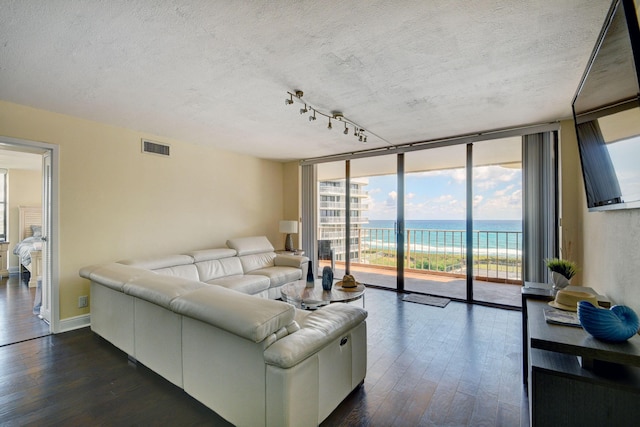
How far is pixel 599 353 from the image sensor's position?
1150 millimetres

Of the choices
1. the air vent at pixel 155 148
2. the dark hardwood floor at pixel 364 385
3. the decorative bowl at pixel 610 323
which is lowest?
the dark hardwood floor at pixel 364 385

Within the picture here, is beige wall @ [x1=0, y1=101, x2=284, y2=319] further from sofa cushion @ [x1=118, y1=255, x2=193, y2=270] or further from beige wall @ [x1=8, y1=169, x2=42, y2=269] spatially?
beige wall @ [x1=8, y1=169, x2=42, y2=269]

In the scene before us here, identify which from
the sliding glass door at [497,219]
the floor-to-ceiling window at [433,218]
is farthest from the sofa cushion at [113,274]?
the sliding glass door at [497,219]

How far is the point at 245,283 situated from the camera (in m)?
3.78

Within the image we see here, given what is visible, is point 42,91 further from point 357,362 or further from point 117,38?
point 357,362

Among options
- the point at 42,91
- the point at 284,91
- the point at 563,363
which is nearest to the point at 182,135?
the point at 42,91

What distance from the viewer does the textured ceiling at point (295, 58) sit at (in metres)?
1.66

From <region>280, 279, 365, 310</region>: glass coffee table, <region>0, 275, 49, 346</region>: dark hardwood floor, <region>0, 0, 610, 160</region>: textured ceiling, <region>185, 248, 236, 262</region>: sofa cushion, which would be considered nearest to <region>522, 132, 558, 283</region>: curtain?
<region>0, 0, 610, 160</region>: textured ceiling

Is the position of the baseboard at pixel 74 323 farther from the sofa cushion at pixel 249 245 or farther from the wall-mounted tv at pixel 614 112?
the wall-mounted tv at pixel 614 112

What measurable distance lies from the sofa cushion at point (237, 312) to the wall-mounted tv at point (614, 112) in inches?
72.1

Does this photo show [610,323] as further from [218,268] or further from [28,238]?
[28,238]

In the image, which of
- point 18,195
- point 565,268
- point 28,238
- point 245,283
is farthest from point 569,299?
point 18,195

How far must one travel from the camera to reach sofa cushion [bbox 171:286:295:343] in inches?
58.8

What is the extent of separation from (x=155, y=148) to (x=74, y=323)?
95.2 inches
